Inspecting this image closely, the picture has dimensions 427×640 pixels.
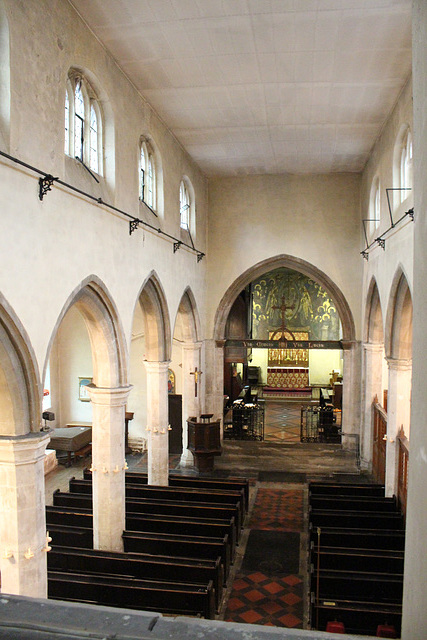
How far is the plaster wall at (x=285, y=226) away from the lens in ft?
60.2

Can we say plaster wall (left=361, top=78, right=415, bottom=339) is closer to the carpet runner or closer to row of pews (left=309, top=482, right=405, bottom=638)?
row of pews (left=309, top=482, right=405, bottom=638)

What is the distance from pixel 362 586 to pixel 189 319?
10.6 metres

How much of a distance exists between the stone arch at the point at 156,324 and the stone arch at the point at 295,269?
533 cm

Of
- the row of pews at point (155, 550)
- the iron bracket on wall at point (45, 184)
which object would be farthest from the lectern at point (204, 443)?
the iron bracket on wall at point (45, 184)

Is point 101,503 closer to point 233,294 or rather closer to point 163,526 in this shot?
point 163,526

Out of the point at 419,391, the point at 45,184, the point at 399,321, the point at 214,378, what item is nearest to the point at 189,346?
the point at 214,378

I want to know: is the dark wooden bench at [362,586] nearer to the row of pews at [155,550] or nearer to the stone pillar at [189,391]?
the row of pews at [155,550]

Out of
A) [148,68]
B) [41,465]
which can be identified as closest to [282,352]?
[148,68]

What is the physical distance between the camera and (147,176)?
12.9 metres

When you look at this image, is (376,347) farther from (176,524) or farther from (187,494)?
(176,524)

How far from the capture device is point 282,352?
3072cm

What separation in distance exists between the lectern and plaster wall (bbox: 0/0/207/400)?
6437mm

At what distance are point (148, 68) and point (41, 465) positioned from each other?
755 cm

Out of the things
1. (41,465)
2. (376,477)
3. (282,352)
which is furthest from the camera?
(282,352)
